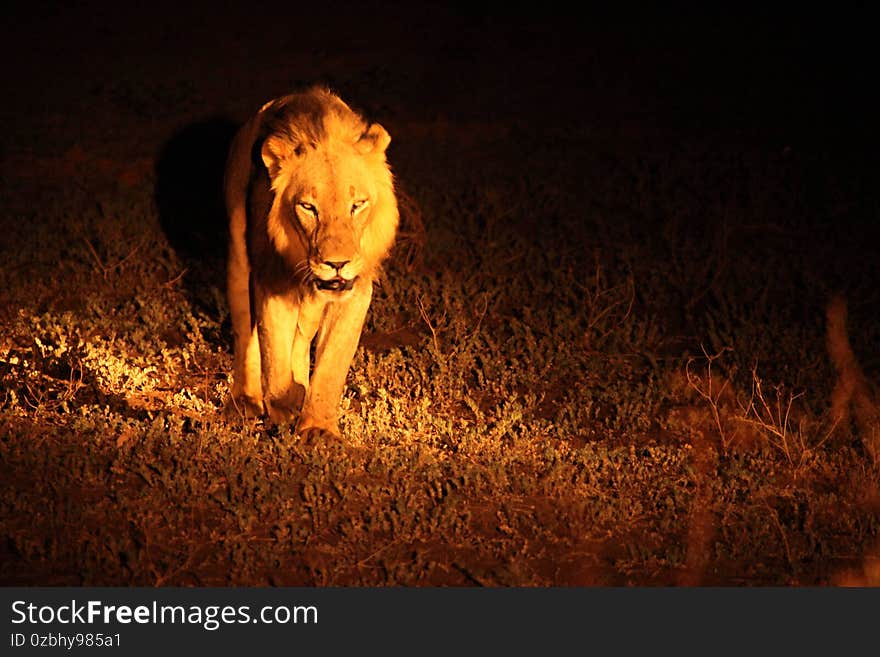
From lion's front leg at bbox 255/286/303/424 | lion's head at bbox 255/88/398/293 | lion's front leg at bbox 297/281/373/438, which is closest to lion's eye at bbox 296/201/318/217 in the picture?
lion's head at bbox 255/88/398/293

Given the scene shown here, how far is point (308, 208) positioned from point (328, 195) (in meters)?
0.11

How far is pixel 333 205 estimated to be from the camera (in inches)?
240

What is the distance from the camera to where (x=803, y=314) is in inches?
341

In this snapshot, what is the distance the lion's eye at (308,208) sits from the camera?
614 cm

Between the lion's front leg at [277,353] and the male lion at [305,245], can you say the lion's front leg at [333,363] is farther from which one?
the lion's front leg at [277,353]

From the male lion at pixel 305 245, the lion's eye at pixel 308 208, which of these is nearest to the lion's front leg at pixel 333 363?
the male lion at pixel 305 245

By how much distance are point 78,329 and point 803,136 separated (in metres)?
7.41

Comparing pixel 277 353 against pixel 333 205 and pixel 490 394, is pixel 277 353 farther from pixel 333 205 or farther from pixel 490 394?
pixel 490 394

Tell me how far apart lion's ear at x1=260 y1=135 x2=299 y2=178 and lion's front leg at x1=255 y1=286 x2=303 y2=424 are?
2.18 feet

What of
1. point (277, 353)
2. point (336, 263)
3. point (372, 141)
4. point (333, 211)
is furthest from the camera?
point (277, 353)

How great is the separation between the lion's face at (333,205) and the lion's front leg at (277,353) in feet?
1.10

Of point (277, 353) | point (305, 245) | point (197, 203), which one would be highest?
point (197, 203)

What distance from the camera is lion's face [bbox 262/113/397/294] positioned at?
238 inches

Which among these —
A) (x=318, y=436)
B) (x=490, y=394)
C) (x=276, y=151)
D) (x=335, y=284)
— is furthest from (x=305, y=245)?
(x=490, y=394)
